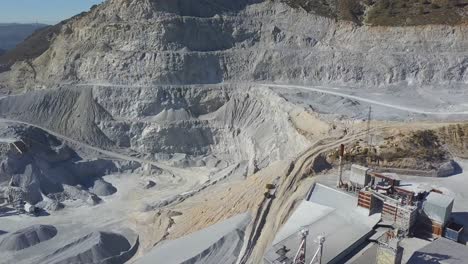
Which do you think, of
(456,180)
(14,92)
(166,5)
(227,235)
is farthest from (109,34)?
(456,180)

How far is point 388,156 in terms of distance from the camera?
25969mm

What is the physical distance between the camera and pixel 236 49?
169 ft

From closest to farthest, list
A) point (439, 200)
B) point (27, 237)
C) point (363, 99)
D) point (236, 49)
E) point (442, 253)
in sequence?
point (442, 253)
point (439, 200)
point (27, 237)
point (363, 99)
point (236, 49)

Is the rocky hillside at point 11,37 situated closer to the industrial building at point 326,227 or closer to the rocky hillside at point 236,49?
Answer: the rocky hillside at point 236,49

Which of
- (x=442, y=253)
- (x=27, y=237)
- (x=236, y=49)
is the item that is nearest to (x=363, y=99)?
(x=236, y=49)

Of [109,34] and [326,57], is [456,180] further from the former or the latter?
[109,34]

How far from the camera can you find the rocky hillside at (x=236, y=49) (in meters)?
45.7

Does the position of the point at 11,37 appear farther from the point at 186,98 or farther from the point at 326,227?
the point at 326,227

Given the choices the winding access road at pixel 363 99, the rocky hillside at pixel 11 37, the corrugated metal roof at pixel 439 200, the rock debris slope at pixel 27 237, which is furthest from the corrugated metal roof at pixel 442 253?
the rocky hillside at pixel 11 37

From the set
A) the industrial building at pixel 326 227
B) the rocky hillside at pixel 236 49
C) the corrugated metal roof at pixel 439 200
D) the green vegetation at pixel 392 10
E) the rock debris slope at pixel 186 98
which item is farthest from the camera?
the green vegetation at pixel 392 10

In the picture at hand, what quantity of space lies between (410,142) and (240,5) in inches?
1330

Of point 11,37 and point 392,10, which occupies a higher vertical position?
point 392,10

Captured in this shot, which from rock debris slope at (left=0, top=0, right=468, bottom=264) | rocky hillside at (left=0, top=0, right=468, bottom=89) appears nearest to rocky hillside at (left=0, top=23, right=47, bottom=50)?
rocky hillside at (left=0, top=0, right=468, bottom=89)

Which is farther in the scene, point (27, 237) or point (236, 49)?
point (236, 49)
